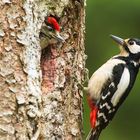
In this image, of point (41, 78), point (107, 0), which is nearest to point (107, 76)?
point (41, 78)

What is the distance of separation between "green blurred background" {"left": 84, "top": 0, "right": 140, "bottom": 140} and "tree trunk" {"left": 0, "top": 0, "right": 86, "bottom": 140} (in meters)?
4.16

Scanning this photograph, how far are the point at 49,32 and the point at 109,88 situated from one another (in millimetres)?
804

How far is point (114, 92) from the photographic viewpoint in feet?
28.3

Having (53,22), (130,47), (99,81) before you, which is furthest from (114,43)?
(53,22)

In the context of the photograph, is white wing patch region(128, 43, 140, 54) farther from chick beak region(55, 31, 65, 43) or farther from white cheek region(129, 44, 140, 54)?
chick beak region(55, 31, 65, 43)

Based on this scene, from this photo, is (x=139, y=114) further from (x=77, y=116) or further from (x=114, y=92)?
(x=77, y=116)

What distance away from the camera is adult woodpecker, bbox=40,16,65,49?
7898 mm

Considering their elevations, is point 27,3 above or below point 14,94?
above

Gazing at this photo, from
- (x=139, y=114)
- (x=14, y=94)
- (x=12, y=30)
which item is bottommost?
(x=139, y=114)

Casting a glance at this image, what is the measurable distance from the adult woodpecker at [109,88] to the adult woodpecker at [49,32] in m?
0.76

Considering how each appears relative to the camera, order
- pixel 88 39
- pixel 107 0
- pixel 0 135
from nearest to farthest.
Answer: pixel 0 135 → pixel 107 0 → pixel 88 39

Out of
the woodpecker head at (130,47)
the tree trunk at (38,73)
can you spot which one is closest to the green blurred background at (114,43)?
the woodpecker head at (130,47)

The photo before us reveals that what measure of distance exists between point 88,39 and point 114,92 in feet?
13.9

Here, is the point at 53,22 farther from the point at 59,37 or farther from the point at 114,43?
the point at 114,43
